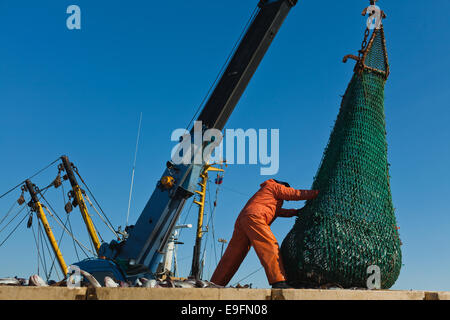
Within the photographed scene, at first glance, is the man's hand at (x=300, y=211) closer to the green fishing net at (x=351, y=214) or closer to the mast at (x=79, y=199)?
the green fishing net at (x=351, y=214)

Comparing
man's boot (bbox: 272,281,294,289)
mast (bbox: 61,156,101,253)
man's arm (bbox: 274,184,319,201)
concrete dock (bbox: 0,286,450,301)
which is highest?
mast (bbox: 61,156,101,253)

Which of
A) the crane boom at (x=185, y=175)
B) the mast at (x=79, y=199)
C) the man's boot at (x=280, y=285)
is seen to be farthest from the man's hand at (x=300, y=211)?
the mast at (x=79, y=199)

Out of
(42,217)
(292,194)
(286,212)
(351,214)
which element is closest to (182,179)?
(286,212)

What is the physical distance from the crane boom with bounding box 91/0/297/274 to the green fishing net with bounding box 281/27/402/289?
7.65ft

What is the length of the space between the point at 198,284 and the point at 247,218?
5.59ft

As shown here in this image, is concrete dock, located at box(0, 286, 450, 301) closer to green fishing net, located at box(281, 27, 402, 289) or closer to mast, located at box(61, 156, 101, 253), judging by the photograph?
green fishing net, located at box(281, 27, 402, 289)

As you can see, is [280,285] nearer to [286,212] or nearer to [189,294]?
[286,212]

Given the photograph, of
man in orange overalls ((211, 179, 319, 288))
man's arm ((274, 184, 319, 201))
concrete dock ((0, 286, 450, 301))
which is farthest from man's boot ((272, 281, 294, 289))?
concrete dock ((0, 286, 450, 301))

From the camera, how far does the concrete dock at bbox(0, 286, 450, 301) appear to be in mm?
2451

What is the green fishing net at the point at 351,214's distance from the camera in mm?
5805

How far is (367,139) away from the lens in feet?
21.9

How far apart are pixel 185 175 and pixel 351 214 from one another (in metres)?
3.61

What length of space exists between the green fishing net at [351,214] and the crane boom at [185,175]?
2.33 metres

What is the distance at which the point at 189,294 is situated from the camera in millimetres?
2801
